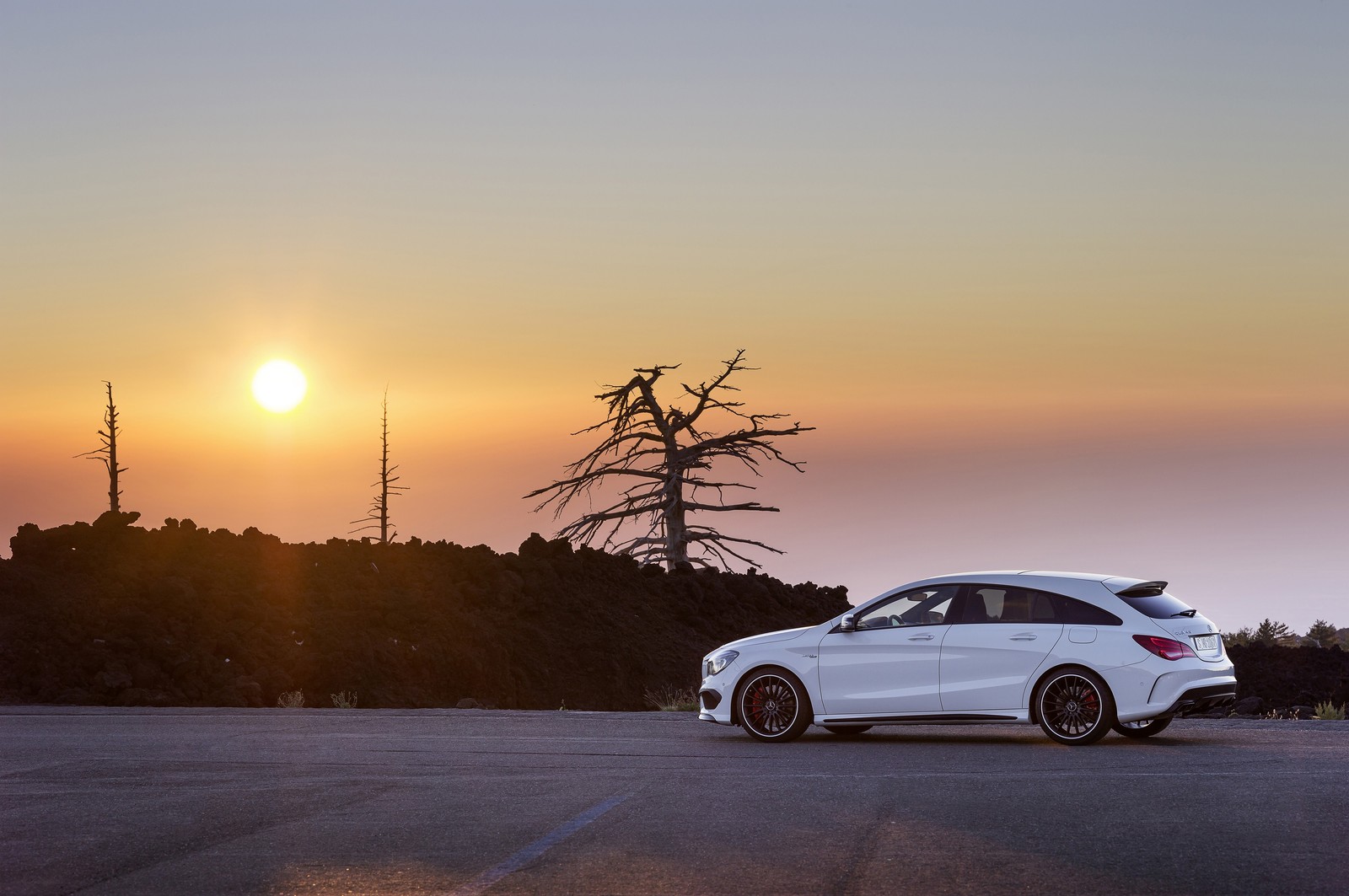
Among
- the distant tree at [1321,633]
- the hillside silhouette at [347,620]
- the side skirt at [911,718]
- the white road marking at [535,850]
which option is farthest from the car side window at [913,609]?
the distant tree at [1321,633]

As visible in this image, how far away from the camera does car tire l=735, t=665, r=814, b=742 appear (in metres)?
16.6

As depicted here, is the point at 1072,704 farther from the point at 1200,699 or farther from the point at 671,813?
the point at 671,813

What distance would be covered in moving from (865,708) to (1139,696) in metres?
2.69

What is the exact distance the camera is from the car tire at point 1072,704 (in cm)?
1567

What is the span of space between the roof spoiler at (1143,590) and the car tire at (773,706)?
3345 mm

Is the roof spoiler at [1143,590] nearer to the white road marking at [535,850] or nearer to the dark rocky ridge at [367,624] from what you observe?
the white road marking at [535,850]

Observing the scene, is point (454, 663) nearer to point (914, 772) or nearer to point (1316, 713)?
point (1316, 713)

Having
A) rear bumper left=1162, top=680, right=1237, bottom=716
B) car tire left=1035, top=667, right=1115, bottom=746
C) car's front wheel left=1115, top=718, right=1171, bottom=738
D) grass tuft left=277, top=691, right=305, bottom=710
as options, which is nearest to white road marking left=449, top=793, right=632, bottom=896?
car tire left=1035, top=667, right=1115, bottom=746

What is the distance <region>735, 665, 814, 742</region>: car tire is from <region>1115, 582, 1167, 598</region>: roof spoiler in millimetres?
3345

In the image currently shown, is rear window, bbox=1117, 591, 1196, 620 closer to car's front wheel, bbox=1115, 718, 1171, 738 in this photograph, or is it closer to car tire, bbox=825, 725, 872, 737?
car's front wheel, bbox=1115, 718, 1171, 738

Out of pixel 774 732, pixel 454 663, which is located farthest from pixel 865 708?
pixel 454 663

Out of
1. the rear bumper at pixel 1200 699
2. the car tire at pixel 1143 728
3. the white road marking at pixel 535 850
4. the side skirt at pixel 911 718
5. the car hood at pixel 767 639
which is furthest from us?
the car hood at pixel 767 639

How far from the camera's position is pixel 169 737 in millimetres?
17547

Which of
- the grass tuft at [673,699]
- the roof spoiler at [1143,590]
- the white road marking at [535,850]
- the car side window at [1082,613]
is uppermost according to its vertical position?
the roof spoiler at [1143,590]
